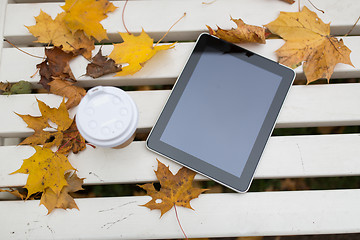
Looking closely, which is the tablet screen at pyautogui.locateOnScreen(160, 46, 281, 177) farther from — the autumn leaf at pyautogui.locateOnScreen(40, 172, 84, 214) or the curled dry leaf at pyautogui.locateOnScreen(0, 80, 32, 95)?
the curled dry leaf at pyautogui.locateOnScreen(0, 80, 32, 95)

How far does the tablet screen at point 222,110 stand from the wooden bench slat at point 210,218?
0.12 meters

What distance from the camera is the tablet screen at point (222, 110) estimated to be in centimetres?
87

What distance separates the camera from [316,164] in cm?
88

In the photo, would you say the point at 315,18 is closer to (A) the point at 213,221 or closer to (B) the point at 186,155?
(B) the point at 186,155

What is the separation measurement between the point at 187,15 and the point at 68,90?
434 mm

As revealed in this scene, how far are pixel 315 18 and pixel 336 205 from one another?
546mm

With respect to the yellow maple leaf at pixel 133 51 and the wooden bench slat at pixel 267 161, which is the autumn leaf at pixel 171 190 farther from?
the yellow maple leaf at pixel 133 51

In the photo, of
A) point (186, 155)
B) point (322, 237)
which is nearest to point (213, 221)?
point (186, 155)

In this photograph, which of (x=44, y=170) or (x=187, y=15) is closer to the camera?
(x=44, y=170)

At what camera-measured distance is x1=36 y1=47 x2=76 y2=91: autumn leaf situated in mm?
923

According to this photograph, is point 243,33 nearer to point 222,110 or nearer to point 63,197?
point 222,110

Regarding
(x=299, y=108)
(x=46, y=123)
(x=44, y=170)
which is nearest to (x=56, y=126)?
(x=46, y=123)

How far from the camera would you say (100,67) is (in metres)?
0.93

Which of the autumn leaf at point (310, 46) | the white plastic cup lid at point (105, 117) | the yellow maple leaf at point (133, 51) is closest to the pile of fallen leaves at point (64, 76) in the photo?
the yellow maple leaf at point (133, 51)
